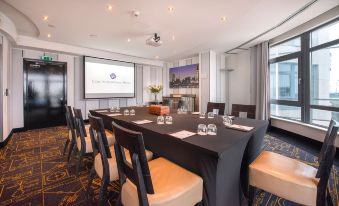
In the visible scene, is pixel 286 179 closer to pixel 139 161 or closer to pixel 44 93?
pixel 139 161

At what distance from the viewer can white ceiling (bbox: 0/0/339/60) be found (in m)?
2.85

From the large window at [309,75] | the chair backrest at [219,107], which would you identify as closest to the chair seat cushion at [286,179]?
the chair backrest at [219,107]

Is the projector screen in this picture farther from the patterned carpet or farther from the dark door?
the patterned carpet

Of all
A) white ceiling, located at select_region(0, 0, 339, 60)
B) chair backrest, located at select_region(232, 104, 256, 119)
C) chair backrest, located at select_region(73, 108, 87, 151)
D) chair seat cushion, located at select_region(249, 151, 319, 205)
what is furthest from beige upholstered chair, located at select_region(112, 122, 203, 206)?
white ceiling, located at select_region(0, 0, 339, 60)

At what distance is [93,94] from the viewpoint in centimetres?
595

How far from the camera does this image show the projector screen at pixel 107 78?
5.83m

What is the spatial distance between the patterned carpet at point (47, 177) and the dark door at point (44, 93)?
154 cm

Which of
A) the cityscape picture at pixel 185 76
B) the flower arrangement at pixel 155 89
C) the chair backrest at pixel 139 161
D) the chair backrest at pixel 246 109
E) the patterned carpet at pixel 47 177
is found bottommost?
the patterned carpet at pixel 47 177

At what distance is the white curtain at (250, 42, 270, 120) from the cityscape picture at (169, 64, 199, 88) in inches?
83.9

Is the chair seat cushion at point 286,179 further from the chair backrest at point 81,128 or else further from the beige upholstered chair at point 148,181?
the chair backrest at point 81,128

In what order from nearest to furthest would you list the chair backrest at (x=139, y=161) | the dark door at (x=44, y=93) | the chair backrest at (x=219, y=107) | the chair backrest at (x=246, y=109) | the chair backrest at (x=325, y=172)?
the chair backrest at (x=139, y=161), the chair backrest at (x=325, y=172), the chair backrest at (x=246, y=109), the chair backrest at (x=219, y=107), the dark door at (x=44, y=93)

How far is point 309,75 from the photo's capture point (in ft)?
12.5

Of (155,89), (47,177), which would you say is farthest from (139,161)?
(155,89)

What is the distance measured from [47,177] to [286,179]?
2.82 metres
